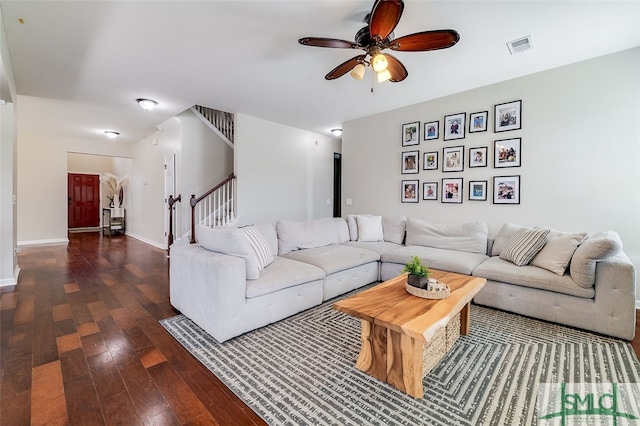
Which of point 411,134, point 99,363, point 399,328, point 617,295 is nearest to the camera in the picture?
point 399,328

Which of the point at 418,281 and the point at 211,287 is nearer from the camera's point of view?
the point at 418,281

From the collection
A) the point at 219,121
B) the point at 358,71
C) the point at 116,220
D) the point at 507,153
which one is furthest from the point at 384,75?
the point at 116,220

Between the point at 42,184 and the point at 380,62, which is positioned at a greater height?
the point at 380,62

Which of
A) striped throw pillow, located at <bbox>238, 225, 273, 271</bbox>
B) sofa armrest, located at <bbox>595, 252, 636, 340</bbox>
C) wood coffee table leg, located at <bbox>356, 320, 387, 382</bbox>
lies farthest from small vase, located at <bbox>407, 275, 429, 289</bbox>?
sofa armrest, located at <bbox>595, 252, 636, 340</bbox>

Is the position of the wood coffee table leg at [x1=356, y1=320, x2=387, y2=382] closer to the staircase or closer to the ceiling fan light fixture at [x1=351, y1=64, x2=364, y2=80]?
the ceiling fan light fixture at [x1=351, y1=64, x2=364, y2=80]

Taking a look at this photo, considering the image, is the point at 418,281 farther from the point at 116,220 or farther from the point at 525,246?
the point at 116,220

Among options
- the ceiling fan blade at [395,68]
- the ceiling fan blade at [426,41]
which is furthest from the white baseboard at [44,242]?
the ceiling fan blade at [426,41]

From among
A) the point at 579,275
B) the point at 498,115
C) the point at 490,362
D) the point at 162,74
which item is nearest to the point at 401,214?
the point at 498,115

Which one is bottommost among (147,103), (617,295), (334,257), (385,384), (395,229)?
(385,384)

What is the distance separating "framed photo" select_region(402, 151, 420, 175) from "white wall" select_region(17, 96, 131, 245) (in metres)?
7.53

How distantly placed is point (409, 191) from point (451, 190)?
2.12 ft

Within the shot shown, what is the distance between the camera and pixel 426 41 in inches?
81.9

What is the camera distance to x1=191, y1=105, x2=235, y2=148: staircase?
5.36 metres

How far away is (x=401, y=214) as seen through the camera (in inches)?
182
